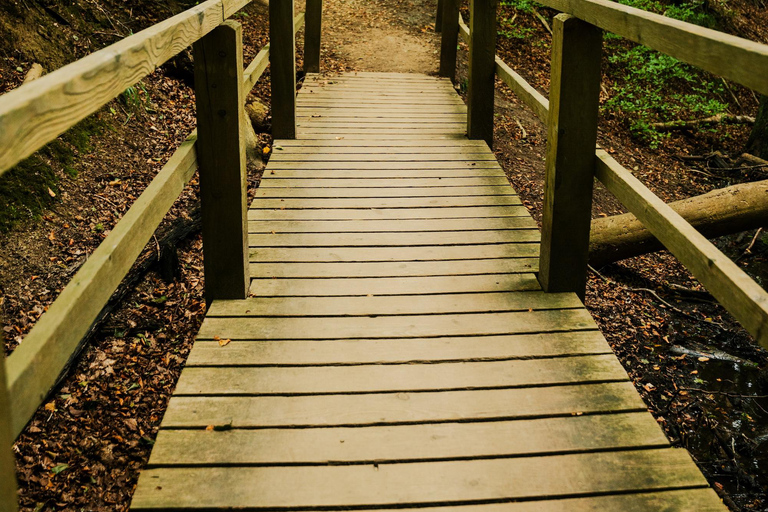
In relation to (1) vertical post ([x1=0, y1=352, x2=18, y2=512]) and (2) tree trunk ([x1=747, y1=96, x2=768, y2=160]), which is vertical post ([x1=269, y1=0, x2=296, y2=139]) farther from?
(2) tree trunk ([x1=747, y1=96, x2=768, y2=160])

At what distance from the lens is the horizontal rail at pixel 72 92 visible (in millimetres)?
1010

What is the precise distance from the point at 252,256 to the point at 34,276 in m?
1.43

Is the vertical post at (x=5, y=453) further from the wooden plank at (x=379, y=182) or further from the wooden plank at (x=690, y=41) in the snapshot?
the wooden plank at (x=379, y=182)

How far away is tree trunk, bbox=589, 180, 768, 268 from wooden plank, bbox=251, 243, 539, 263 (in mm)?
1923

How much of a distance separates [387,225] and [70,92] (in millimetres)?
2842

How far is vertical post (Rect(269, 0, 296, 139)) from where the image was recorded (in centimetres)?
507

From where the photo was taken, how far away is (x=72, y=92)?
1239 mm

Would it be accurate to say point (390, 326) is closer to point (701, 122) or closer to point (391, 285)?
point (391, 285)

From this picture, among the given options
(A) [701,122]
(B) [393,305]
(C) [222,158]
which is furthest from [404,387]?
(A) [701,122]

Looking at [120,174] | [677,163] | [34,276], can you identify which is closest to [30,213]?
[34,276]

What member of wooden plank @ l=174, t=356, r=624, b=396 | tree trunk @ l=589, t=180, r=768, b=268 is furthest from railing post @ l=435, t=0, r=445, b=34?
wooden plank @ l=174, t=356, r=624, b=396

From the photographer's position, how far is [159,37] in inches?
74.0

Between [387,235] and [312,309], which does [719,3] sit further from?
[312,309]

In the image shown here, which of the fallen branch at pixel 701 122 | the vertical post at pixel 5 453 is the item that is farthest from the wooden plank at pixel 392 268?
the fallen branch at pixel 701 122
